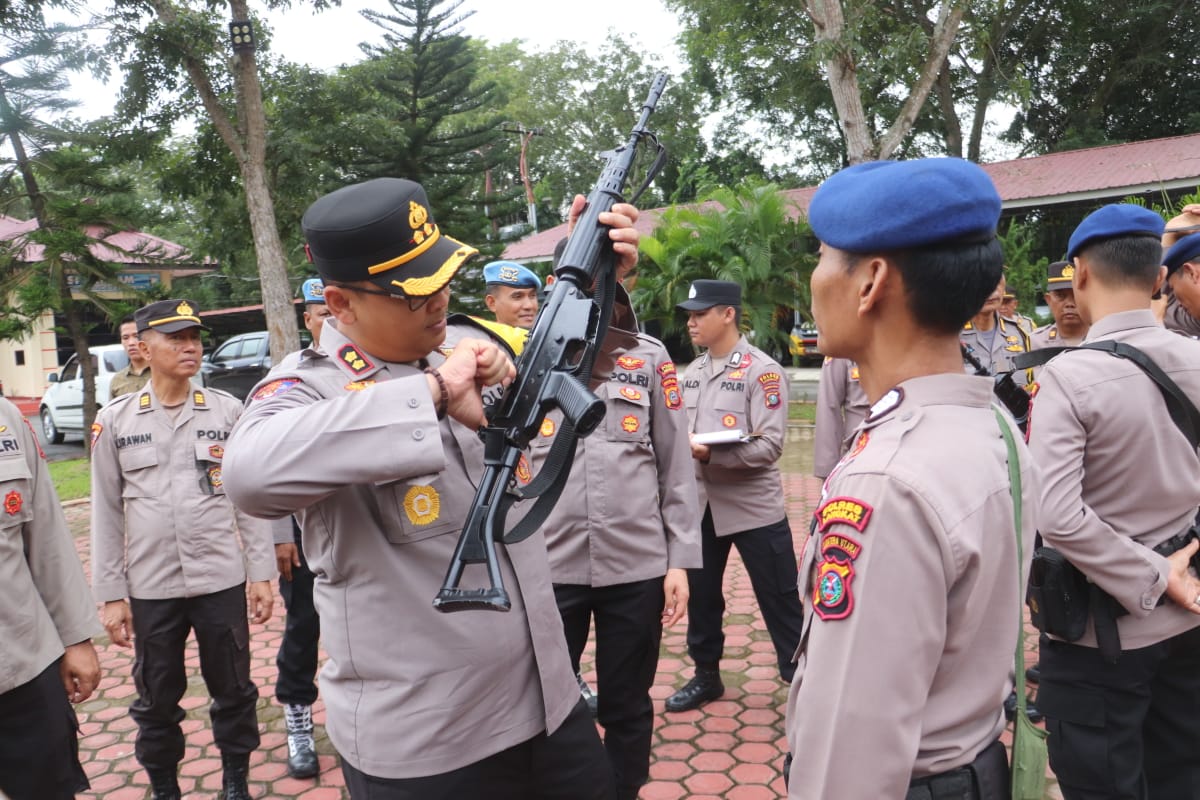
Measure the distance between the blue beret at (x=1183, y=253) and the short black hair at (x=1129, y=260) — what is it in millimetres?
554

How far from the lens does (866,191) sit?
132 centimetres

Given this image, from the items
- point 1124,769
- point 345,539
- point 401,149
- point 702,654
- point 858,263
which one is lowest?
point 702,654

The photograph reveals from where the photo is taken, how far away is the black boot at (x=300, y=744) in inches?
141

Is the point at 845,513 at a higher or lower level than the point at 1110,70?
lower

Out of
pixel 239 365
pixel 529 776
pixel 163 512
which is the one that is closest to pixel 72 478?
pixel 239 365

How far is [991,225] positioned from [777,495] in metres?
2.87

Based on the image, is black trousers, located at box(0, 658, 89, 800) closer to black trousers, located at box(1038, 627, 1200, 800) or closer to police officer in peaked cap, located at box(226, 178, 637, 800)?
police officer in peaked cap, located at box(226, 178, 637, 800)

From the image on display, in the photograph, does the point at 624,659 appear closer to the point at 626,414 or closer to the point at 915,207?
the point at 626,414

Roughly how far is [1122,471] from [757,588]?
81.0 inches

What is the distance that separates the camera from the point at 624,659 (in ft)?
9.55

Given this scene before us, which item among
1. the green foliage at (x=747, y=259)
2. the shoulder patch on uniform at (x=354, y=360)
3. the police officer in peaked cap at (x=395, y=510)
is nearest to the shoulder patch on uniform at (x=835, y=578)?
the police officer in peaked cap at (x=395, y=510)

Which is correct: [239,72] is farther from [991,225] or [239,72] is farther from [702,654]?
[991,225]

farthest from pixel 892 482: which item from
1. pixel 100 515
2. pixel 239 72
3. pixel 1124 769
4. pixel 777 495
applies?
pixel 239 72

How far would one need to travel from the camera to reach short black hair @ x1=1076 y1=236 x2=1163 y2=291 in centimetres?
235
